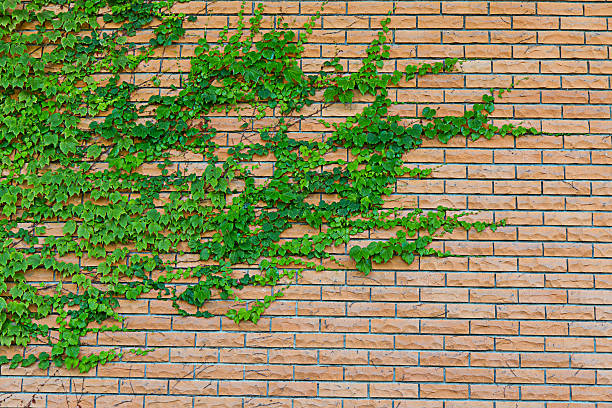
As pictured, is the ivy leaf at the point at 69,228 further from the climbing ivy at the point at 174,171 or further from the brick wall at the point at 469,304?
the brick wall at the point at 469,304

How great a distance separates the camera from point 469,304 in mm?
3037

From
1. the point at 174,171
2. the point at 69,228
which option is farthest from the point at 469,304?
the point at 69,228

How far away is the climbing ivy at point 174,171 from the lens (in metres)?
3.09

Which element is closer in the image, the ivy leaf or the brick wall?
the brick wall

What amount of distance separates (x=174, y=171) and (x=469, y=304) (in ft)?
6.65

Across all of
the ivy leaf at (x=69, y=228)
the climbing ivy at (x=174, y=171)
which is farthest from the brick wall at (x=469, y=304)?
the ivy leaf at (x=69, y=228)

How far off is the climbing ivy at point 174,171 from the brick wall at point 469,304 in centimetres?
10

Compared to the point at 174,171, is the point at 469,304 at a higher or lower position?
lower

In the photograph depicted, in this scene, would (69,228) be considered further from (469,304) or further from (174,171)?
(469,304)

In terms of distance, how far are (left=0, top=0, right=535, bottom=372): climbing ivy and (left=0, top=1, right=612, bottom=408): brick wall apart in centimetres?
10

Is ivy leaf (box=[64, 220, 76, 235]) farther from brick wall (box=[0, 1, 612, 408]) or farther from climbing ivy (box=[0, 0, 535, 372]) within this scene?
brick wall (box=[0, 1, 612, 408])

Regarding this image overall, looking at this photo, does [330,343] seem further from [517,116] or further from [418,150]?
[517,116]

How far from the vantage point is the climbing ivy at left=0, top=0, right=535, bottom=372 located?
121 inches

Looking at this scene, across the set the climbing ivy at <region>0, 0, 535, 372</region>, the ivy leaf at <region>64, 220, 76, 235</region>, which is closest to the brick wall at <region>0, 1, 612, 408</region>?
the climbing ivy at <region>0, 0, 535, 372</region>
